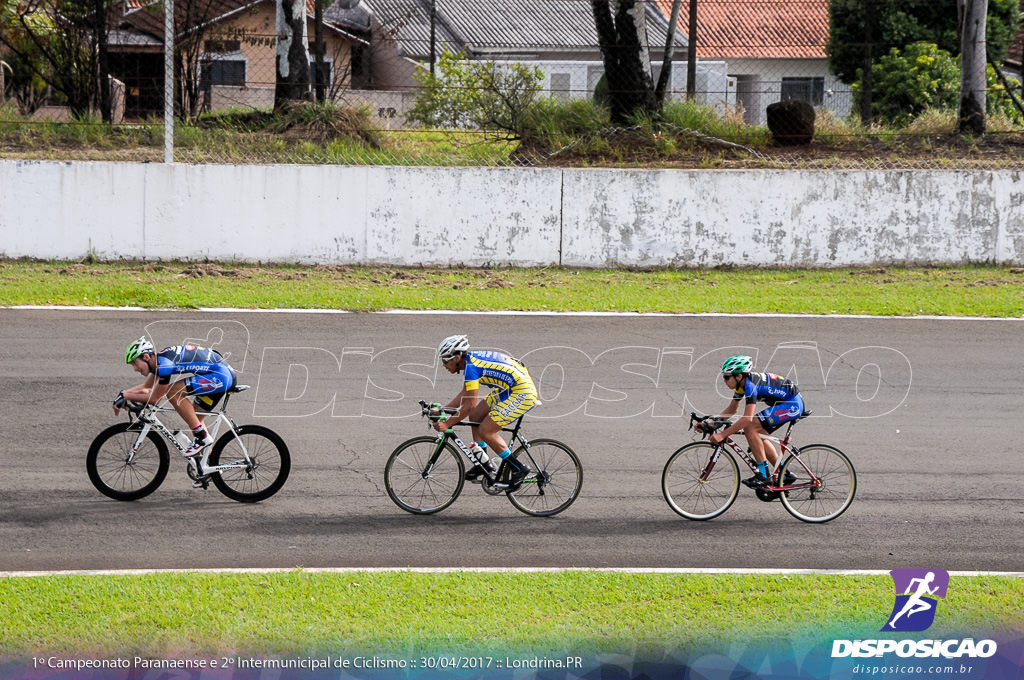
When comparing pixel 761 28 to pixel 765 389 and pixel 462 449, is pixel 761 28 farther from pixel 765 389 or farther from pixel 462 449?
pixel 462 449

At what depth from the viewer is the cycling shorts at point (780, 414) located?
8594 millimetres

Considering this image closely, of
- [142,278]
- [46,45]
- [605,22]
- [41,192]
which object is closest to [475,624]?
[142,278]

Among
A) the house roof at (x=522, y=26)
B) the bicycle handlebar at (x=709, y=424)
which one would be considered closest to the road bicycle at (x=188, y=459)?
the bicycle handlebar at (x=709, y=424)

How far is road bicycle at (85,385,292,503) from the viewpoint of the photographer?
28.7 feet

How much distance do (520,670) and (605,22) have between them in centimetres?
1604

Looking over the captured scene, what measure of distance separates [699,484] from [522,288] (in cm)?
778

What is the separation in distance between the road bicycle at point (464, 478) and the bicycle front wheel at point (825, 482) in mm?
1659

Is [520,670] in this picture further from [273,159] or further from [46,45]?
[46,45]

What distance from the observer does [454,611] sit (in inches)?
262

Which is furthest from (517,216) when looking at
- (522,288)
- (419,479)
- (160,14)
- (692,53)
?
(160,14)

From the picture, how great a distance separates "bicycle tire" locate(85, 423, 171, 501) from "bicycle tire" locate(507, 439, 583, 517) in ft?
8.95

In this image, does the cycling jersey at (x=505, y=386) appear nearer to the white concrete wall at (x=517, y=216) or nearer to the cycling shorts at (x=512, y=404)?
the cycling shorts at (x=512, y=404)

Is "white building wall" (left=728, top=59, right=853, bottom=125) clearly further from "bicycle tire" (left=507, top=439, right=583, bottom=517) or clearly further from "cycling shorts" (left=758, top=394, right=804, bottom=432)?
"bicycle tire" (left=507, top=439, right=583, bottom=517)

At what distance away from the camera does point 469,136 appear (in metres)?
18.8
